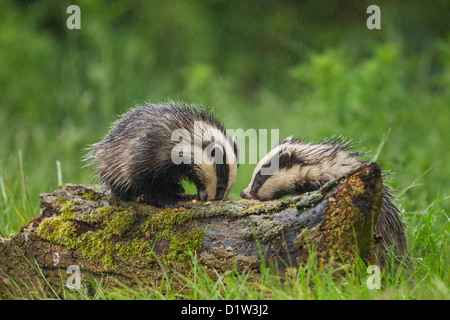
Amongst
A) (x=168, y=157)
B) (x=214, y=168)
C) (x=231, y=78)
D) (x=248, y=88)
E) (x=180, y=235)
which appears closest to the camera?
(x=180, y=235)

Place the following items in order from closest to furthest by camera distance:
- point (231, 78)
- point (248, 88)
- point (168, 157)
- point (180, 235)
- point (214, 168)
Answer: point (180, 235) → point (214, 168) → point (168, 157) → point (231, 78) → point (248, 88)

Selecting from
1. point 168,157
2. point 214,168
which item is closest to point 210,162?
point 214,168

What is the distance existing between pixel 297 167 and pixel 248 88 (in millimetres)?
9480

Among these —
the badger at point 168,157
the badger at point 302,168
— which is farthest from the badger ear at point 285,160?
the badger at point 168,157

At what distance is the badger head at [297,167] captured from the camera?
4922mm

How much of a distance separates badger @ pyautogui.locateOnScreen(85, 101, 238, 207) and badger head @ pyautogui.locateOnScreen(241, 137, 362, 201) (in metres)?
0.36

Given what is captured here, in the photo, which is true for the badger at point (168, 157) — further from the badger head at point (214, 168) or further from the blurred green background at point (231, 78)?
the blurred green background at point (231, 78)

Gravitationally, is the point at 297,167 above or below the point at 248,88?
below

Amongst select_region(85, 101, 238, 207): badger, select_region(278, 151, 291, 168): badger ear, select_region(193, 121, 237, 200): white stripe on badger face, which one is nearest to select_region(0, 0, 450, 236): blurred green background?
select_region(85, 101, 238, 207): badger

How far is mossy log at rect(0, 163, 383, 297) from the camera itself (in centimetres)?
363

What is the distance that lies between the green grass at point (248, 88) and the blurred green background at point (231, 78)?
0.10 feet

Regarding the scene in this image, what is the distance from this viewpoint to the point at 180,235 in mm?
4105

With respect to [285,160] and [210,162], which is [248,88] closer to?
[285,160]

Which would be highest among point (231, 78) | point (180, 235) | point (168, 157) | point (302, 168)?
point (231, 78)
